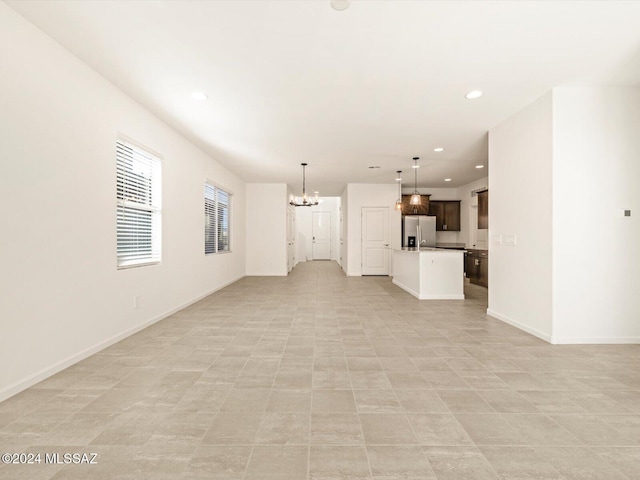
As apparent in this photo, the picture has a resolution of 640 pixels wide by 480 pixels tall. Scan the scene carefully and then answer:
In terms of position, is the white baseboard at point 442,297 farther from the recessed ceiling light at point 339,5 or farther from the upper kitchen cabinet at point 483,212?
the recessed ceiling light at point 339,5

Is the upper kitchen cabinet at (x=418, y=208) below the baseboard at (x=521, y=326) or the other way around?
the other way around

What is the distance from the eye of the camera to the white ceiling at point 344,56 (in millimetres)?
2350

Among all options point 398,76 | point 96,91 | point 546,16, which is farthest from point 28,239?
point 546,16

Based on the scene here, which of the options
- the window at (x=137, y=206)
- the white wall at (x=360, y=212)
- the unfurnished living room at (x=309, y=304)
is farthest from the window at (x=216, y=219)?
the white wall at (x=360, y=212)

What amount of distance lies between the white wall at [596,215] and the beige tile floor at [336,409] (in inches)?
15.4

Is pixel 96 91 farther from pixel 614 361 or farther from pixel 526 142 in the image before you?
pixel 614 361

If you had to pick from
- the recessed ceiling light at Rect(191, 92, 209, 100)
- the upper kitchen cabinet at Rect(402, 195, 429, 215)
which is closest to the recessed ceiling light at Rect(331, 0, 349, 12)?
the recessed ceiling light at Rect(191, 92, 209, 100)

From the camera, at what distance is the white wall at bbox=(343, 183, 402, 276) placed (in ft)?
32.0

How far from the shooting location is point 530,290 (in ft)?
12.8

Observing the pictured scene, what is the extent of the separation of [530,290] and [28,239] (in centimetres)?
504

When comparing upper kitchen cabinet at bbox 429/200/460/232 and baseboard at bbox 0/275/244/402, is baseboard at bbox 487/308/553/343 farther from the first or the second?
upper kitchen cabinet at bbox 429/200/460/232

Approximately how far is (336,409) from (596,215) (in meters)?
3.52

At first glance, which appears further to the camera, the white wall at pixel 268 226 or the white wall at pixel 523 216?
the white wall at pixel 268 226

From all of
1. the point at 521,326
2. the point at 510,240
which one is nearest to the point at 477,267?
the point at 510,240
